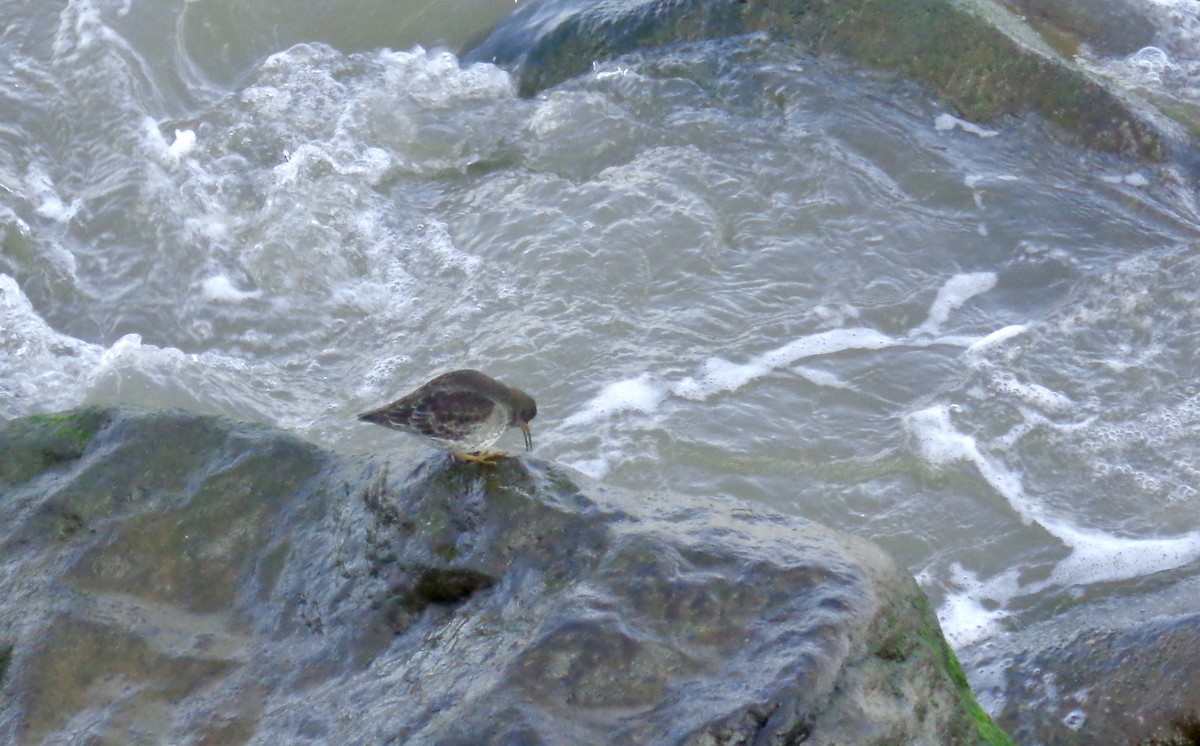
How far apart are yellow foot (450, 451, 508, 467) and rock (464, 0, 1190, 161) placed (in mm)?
5686

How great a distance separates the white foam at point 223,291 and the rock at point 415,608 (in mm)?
3506

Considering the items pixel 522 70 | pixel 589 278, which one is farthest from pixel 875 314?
pixel 522 70

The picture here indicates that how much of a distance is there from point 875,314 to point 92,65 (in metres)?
6.77

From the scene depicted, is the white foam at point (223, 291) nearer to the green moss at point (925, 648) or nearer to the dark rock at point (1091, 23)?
the green moss at point (925, 648)

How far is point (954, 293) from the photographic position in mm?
6895

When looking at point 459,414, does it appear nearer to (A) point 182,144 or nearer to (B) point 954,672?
(B) point 954,672

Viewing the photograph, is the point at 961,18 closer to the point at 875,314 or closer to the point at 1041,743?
the point at 875,314

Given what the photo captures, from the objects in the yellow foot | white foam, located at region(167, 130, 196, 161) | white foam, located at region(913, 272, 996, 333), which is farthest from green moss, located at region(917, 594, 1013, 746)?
white foam, located at region(167, 130, 196, 161)

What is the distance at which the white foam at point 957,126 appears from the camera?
810 cm

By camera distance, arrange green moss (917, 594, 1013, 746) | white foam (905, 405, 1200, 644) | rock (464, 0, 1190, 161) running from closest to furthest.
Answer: green moss (917, 594, 1013, 746), white foam (905, 405, 1200, 644), rock (464, 0, 1190, 161)

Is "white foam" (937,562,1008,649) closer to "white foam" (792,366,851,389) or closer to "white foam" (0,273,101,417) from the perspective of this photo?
"white foam" (792,366,851,389)

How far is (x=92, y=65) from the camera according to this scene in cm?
973

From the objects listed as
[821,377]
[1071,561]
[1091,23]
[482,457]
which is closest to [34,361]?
[482,457]

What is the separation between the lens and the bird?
3699mm
